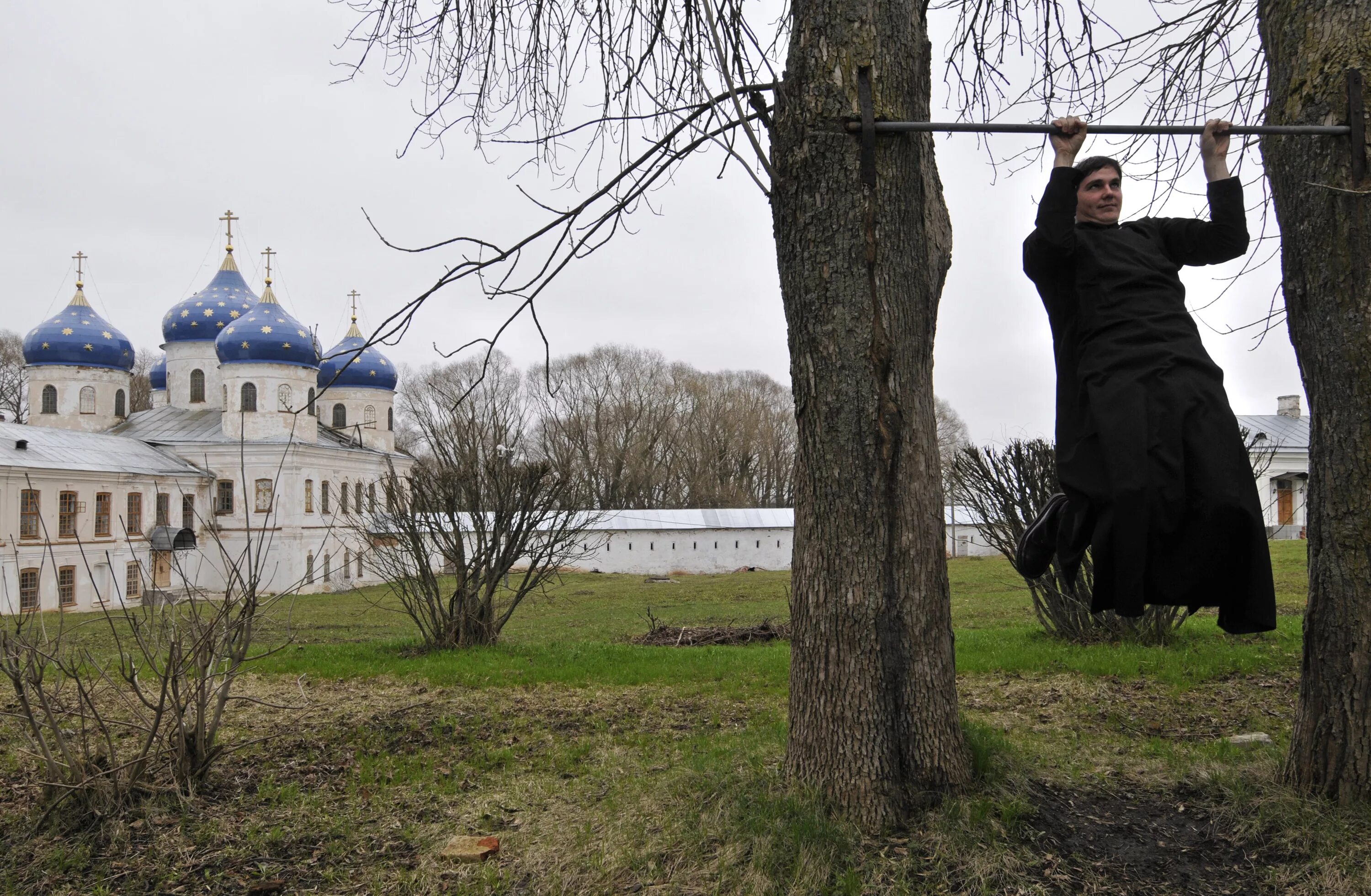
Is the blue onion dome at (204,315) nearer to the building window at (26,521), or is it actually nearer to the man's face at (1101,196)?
the building window at (26,521)

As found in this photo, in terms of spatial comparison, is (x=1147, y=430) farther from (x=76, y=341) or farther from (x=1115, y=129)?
(x=76, y=341)

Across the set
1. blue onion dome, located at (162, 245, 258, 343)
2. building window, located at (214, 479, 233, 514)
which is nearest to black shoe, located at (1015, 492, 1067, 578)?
building window, located at (214, 479, 233, 514)

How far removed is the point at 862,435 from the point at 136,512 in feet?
125

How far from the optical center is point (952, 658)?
14.1 feet

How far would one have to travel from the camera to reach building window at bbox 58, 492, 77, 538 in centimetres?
3225

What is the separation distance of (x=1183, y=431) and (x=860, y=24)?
92.7 inches

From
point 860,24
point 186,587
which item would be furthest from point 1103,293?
point 186,587

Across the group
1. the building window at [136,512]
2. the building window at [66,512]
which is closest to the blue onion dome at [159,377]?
the building window at [136,512]

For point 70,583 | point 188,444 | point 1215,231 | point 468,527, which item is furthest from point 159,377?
point 1215,231

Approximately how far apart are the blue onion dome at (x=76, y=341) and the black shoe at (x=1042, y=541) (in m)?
47.1

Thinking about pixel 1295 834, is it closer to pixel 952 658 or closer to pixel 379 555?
pixel 952 658

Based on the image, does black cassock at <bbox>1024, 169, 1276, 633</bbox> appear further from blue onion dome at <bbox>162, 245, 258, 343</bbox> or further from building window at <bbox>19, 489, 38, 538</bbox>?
blue onion dome at <bbox>162, 245, 258, 343</bbox>

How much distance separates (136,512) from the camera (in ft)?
118

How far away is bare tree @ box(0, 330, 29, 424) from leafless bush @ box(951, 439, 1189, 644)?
51.8 meters
